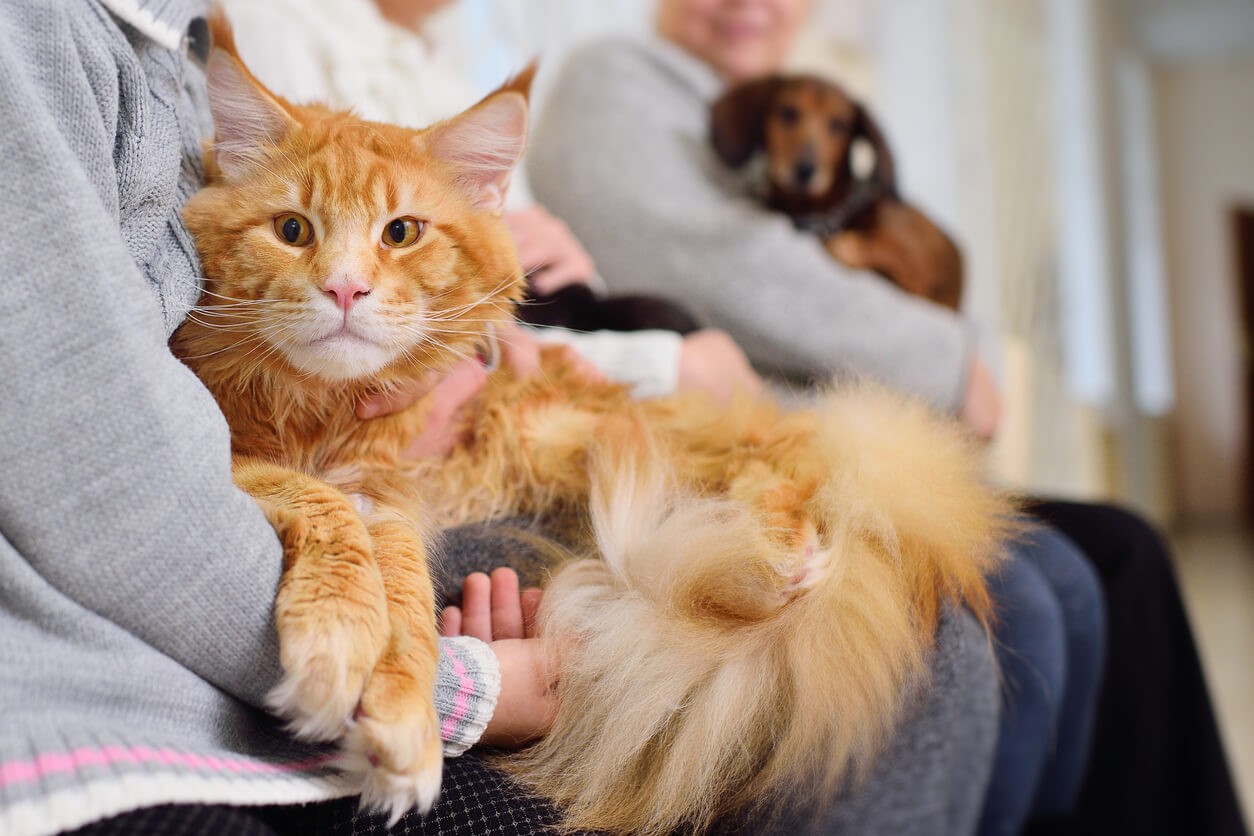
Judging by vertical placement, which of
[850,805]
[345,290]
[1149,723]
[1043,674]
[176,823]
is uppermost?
[345,290]

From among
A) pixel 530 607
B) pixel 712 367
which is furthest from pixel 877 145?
pixel 530 607

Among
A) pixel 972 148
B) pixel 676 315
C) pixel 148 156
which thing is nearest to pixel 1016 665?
pixel 676 315

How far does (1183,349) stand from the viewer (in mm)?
5531

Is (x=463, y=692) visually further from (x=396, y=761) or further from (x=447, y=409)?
(x=447, y=409)

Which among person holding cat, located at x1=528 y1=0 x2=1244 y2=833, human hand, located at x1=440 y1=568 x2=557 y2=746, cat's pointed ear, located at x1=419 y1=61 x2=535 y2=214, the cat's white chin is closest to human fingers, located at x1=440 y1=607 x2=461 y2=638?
human hand, located at x1=440 y1=568 x2=557 y2=746

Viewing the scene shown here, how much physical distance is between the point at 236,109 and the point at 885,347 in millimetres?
1096

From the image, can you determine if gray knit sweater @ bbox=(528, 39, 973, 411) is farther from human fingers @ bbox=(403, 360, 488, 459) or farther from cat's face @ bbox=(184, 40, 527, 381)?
cat's face @ bbox=(184, 40, 527, 381)

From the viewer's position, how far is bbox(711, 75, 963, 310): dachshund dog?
165cm

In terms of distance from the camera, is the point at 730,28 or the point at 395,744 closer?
the point at 395,744

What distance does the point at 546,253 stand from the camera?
3.81ft

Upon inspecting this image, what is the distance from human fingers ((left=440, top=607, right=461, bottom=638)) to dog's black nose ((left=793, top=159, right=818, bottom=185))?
1197 millimetres

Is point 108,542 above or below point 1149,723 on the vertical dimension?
above

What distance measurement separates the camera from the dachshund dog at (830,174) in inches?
64.8

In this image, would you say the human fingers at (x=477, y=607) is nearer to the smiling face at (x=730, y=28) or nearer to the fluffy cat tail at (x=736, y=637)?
the fluffy cat tail at (x=736, y=637)
